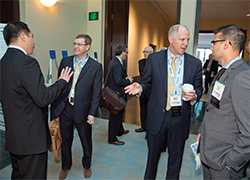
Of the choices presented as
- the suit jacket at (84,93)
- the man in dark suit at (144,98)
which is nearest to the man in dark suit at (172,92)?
the suit jacket at (84,93)

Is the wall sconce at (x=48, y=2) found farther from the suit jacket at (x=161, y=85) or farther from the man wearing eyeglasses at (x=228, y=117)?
the man wearing eyeglasses at (x=228, y=117)

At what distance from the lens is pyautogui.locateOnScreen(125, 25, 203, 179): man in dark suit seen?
184cm

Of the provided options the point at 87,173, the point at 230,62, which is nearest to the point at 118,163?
the point at 87,173

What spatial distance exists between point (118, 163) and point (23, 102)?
176 cm

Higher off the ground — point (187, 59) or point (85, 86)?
point (187, 59)

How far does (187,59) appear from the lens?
6.30 feet

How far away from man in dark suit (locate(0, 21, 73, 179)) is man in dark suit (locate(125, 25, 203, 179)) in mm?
831

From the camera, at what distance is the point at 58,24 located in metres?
3.78

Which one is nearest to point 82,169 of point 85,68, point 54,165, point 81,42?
point 54,165

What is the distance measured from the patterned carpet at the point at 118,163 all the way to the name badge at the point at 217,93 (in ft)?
4.99

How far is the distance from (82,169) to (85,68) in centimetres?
144

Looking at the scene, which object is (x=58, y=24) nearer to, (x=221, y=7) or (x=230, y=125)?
(x=230, y=125)

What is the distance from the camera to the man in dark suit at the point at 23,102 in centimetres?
140

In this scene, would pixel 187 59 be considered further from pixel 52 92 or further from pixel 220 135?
pixel 52 92
